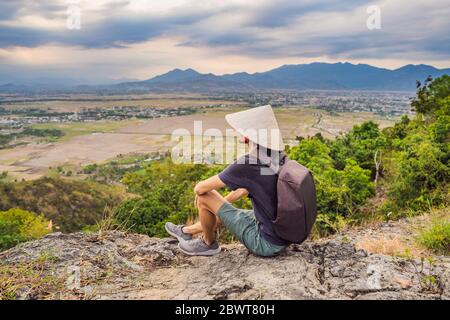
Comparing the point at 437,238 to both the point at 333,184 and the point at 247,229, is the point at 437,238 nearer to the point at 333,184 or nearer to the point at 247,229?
the point at 247,229

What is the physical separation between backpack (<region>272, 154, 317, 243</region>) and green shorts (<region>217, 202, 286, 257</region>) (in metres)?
0.17

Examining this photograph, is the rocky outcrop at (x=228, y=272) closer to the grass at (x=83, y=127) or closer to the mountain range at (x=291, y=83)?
the grass at (x=83, y=127)

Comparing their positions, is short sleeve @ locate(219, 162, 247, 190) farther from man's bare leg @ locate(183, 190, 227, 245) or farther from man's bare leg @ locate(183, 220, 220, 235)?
man's bare leg @ locate(183, 220, 220, 235)

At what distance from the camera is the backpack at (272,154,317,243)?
272 cm

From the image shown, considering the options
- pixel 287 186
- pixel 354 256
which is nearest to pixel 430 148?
pixel 354 256

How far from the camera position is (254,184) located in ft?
9.23

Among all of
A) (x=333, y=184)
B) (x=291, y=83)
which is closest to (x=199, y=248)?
(x=333, y=184)

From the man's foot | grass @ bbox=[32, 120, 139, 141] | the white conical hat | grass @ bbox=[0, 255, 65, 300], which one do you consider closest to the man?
the white conical hat

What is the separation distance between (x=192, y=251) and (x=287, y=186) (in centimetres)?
106

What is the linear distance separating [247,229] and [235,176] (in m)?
0.47

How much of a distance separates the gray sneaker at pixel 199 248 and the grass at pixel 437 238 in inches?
71.7

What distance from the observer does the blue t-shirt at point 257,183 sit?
9.11 ft

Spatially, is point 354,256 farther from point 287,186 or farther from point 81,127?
point 81,127

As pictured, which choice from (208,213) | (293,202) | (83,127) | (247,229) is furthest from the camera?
(83,127)
